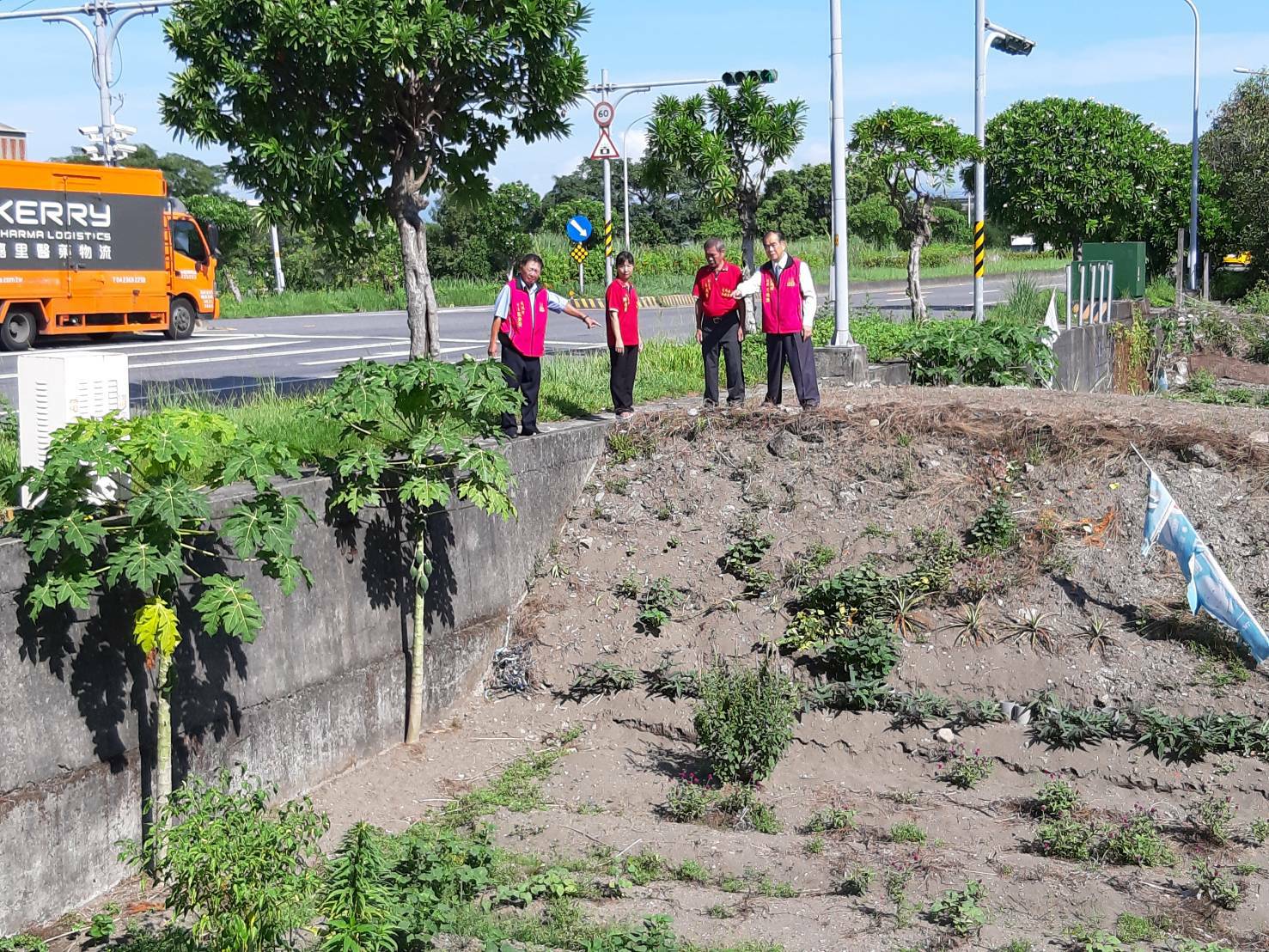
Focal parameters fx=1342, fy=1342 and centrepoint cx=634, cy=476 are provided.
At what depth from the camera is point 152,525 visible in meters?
6.40

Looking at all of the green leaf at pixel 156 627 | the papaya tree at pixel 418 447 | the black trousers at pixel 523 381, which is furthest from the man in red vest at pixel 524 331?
the green leaf at pixel 156 627

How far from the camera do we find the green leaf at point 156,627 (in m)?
6.42

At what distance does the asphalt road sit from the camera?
51.3ft

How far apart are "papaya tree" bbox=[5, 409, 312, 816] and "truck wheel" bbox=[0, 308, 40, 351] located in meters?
15.5

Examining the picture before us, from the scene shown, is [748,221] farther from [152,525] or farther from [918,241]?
[152,525]

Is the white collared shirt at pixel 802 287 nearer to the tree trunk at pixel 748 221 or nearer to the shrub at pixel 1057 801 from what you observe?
the tree trunk at pixel 748 221

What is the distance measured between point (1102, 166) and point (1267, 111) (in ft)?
31.6

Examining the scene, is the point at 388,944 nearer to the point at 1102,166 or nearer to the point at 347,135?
the point at 347,135

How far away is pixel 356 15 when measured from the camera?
9758 mm

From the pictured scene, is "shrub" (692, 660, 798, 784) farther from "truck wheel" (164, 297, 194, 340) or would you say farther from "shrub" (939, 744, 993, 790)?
"truck wheel" (164, 297, 194, 340)

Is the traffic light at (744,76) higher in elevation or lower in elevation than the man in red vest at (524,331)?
higher

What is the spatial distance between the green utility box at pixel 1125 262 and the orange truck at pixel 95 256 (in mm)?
17672

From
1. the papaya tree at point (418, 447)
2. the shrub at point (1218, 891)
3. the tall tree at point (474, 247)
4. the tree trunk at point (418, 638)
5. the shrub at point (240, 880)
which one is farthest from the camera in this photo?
the tall tree at point (474, 247)

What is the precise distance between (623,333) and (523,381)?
4.17ft
